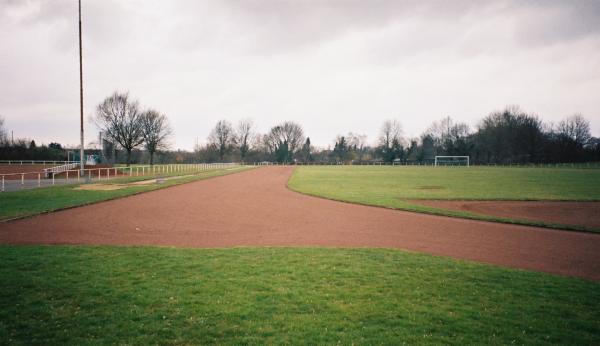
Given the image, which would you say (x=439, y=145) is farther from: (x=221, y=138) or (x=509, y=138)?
(x=221, y=138)

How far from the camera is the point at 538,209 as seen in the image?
1645 cm

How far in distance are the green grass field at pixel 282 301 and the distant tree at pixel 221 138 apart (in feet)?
343

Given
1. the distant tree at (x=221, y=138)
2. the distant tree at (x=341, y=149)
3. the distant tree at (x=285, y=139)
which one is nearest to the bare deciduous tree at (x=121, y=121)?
the distant tree at (x=221, y=138)

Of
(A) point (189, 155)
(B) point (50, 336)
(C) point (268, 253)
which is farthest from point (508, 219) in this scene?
(A) point (189, 155)

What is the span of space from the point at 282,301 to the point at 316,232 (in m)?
5.91

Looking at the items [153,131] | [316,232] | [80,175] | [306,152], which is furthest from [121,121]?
[306,152]

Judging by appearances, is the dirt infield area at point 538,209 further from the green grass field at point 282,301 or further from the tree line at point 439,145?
the tree line at point 439,145

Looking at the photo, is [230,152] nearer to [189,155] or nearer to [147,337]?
[189,155]

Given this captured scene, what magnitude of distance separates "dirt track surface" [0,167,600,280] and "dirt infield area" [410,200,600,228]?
2.63 meters

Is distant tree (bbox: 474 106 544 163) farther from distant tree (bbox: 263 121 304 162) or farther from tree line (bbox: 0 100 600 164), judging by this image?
distant tree (bbox: 263 121 304 162)

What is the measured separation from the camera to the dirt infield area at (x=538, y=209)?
1398 cm

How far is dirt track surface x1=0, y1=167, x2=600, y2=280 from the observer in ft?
29.4

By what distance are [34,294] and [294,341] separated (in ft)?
15.6

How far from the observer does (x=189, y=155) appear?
398ft
